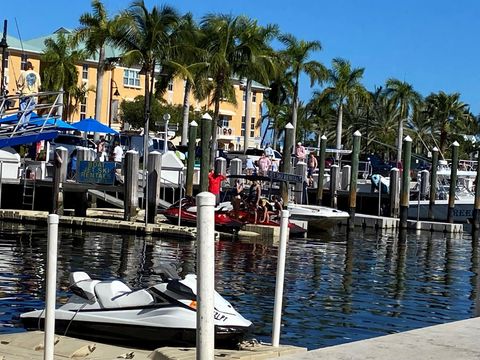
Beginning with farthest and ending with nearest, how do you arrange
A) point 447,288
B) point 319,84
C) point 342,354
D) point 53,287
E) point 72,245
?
1. point 319,84
2. point 72,245
3. point 447,288
4. point 53,287
5. point 342,354

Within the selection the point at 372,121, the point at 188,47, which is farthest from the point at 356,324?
the point at 372,121

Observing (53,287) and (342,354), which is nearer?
(342,354)

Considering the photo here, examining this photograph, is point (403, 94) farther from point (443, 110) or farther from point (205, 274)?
point (205, 274)

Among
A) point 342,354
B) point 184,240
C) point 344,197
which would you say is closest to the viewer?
point 342,354

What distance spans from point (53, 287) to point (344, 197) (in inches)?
1537

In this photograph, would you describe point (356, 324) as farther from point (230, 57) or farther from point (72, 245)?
point (230, 57)

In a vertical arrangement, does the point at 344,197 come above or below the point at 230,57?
below

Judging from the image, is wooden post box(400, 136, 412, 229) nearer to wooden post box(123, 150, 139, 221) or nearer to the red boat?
the red boat

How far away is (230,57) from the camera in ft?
178

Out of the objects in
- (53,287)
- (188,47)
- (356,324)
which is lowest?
(356,324)

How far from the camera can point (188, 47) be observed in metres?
49.8

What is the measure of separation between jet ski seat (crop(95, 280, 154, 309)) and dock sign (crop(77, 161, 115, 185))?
21321 millimetres

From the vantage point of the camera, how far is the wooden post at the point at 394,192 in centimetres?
4328

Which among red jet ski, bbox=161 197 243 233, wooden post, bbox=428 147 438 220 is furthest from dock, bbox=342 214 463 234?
red jet ski, bbox=161 197 243 233
